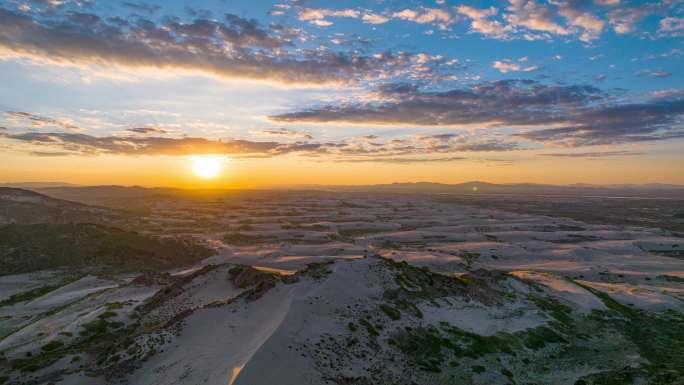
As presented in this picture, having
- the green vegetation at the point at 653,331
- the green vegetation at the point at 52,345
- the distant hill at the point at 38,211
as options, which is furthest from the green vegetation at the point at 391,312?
the distant hill at the point at 38,211

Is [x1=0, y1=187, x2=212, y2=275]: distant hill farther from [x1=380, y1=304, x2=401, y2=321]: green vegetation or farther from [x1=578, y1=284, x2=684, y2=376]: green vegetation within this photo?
[x1=578, y1=284, x2=684, y2=376]: green vegetation

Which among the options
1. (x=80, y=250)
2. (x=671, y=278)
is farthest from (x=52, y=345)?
(x=671, y=278)

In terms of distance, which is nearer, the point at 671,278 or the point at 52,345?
the point at 52,345

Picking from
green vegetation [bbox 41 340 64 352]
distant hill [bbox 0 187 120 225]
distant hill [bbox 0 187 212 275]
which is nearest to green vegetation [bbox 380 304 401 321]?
green vegetation [bbox 41 340 64 352]

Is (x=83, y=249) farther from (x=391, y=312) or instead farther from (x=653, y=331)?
(x=653, y=331)

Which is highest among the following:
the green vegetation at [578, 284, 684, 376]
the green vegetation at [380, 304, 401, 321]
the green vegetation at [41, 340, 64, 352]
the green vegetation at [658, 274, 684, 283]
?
the green vegetation at [380, 304, 401, 321]

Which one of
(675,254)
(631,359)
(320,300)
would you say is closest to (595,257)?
(675,254)
